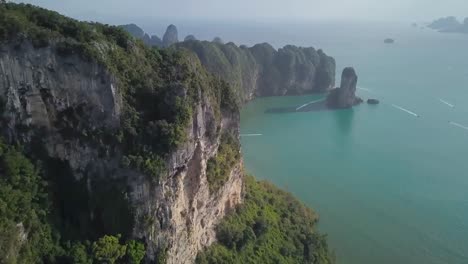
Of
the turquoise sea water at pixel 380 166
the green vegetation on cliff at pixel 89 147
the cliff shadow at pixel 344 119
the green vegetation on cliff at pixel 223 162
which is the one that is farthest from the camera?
the cliff shadow at pixel 344 119

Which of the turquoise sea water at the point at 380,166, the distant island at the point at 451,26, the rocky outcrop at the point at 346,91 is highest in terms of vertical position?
the distant island at the point at 451,26

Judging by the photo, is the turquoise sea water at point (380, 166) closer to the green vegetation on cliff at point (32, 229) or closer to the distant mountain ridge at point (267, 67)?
the distant mountain ridge at point (267, 67)

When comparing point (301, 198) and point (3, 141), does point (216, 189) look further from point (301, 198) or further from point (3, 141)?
point (301, 198)

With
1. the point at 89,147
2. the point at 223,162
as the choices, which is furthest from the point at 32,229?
the point at 223,162

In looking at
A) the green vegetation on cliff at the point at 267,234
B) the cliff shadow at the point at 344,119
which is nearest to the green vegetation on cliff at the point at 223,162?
Answer: the green vegetation on cliff at the point at 267,234

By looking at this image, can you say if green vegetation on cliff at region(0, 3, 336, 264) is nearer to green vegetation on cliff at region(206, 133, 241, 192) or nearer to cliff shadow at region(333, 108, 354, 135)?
green vegetation on cliff at region(206, 133, 241, 192)

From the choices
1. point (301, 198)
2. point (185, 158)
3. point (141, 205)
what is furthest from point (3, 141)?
point (301, 198)

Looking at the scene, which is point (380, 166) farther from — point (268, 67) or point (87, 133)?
point (268, 67)

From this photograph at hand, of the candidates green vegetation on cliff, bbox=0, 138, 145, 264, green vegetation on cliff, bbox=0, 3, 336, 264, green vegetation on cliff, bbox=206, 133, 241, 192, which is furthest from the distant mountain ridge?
green vegetation on cliff, bbox=0, 138, 145, 264
